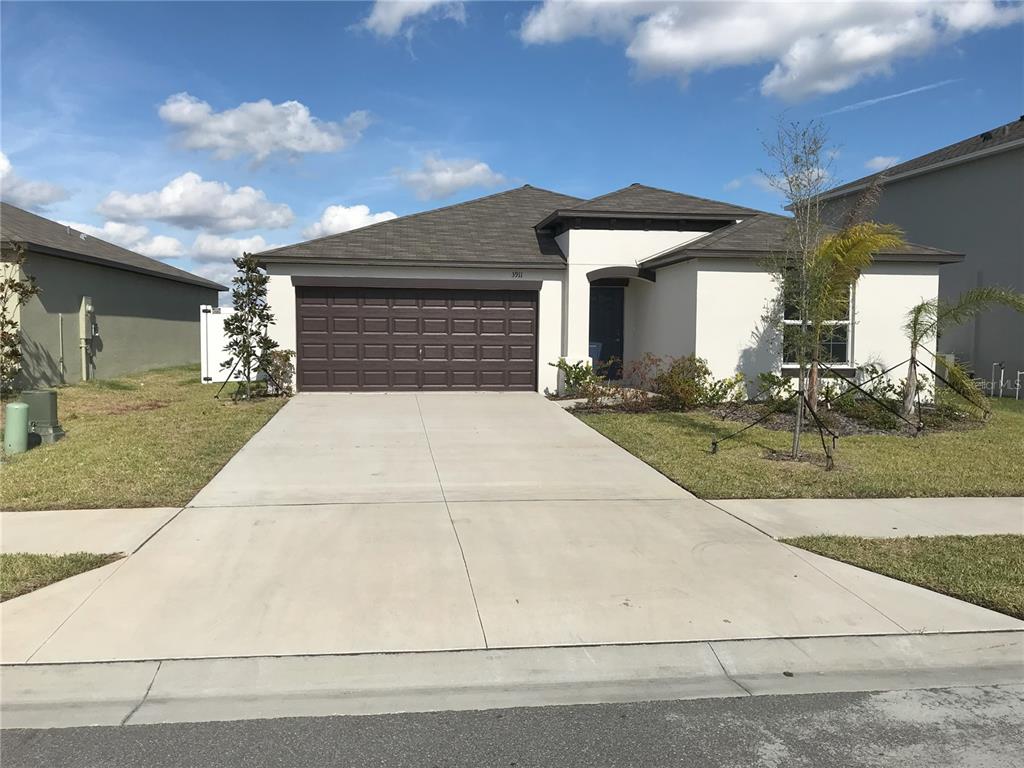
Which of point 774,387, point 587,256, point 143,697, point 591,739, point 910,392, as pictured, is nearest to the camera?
point 591,739

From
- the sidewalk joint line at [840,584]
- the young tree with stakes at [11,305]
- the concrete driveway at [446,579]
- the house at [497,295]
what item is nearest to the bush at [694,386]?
the house at [497,295]

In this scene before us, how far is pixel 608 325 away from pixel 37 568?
14922mm

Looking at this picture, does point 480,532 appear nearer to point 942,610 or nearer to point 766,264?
point 942,610

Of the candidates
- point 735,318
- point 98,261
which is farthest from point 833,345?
point 98,261

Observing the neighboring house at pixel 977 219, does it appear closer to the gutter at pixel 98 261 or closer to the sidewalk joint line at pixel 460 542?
the sidewalk joint line at pixel 460 542

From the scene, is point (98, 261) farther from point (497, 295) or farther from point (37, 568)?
point (37, 568)

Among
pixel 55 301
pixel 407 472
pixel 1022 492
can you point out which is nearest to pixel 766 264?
pixel 1022 492

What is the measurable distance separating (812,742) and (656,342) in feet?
45.7

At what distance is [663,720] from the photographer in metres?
3.83

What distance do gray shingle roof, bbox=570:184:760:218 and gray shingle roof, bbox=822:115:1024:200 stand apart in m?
2.45

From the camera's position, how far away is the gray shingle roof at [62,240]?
17125 mm

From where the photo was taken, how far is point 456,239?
1819cm

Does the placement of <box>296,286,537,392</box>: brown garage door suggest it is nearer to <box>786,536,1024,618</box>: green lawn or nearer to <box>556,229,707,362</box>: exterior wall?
<box>556,229,707,362</box>: exterior wall

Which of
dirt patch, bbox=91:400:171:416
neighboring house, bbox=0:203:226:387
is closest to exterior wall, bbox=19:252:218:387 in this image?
neighboring house, bbox=0:203:226:387
